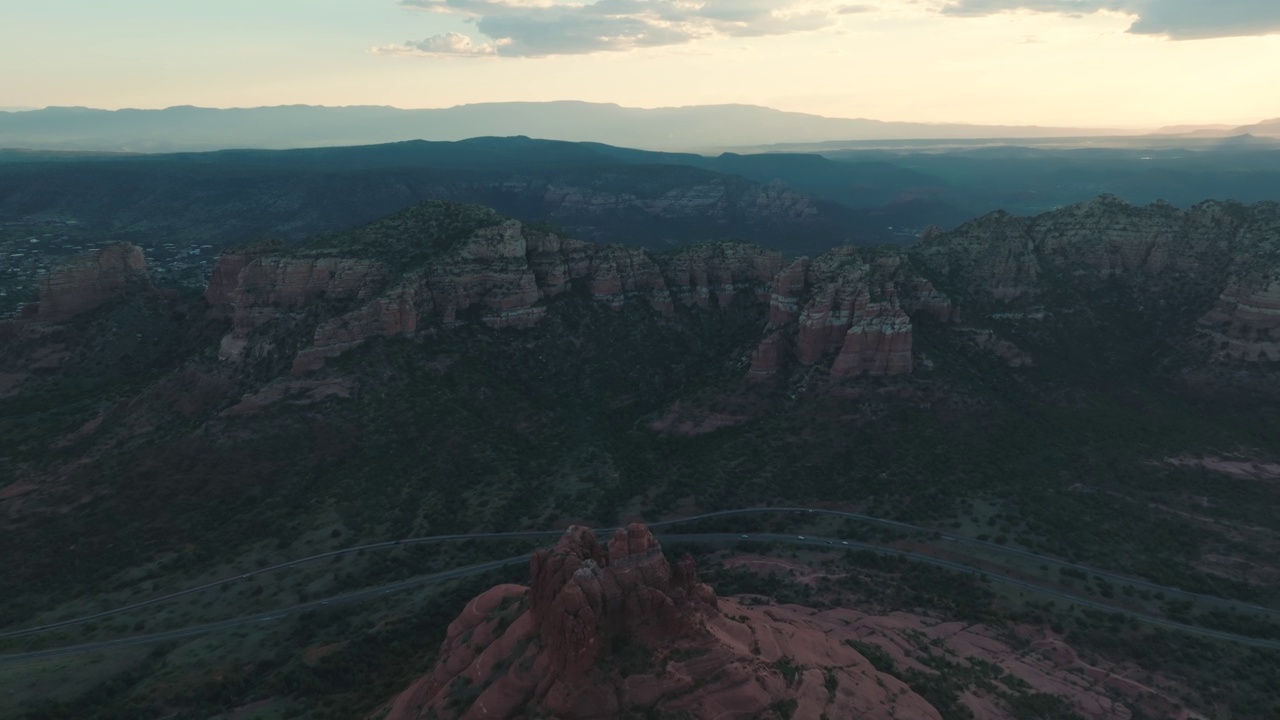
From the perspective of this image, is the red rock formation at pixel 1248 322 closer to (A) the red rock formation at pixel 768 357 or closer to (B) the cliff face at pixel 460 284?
(A) the red rock formation at pixel 768 357

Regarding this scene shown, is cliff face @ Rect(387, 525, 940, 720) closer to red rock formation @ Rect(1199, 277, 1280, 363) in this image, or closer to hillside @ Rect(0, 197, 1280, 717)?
hillside @ Rect(0, 197, 1280, 717)

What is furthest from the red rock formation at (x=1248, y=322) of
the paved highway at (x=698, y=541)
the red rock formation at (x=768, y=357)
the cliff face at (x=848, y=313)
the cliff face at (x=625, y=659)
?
the cliff face at (x=625, y=659)

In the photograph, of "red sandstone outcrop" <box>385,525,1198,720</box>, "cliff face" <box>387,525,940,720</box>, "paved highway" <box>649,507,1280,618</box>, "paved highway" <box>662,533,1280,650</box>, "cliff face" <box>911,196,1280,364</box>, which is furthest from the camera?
"cliff face" <box>911,196,1280,364</box>

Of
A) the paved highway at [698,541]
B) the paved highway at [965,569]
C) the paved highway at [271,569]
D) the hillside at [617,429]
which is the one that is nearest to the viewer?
the paved highway at [698,541]

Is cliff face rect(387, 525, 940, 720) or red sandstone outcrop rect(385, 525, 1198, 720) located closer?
cliff face rect(387, 525, 940, 720)

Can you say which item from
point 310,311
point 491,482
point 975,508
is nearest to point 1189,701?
point 975,508

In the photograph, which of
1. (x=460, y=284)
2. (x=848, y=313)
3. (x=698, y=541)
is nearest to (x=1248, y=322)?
(x=848, y=313)

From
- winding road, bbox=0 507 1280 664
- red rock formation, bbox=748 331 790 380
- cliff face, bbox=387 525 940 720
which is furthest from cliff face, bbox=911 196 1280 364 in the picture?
cliff face, bbox=387 525 940 720
